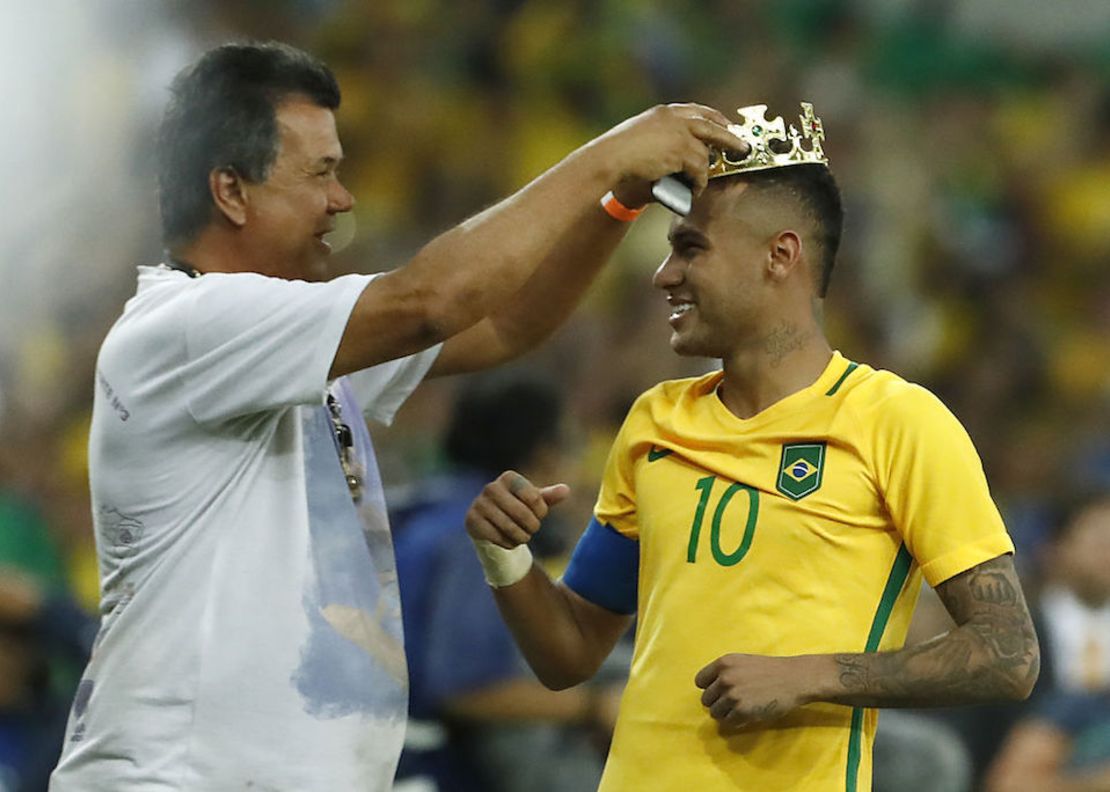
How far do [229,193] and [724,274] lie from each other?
2.56 feet

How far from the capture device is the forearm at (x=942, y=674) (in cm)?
224

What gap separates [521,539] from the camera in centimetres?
248

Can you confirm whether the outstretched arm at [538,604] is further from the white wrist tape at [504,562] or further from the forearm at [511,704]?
the forearm at [511,704]

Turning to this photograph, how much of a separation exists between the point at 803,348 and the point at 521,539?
1.66 ft

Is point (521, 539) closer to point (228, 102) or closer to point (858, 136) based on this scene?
point (228, 102)

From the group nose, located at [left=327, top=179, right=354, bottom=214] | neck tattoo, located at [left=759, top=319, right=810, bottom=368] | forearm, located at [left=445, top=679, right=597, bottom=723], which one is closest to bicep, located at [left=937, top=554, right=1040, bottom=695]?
neck tattoo, located at [left=759, top=319, right=810, bottom=368]

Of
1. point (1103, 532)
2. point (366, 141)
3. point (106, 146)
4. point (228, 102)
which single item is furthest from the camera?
point (366, 141)

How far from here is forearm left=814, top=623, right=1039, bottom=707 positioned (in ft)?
7.34

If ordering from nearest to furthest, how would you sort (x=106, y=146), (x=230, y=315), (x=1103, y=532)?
(x=230, y=315)
(x=1103, y=532)
(x=106, y=146)

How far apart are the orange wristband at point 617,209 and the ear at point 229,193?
57cm

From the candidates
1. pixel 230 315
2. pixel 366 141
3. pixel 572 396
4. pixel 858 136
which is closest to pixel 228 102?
pixel 230 315

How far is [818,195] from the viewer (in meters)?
2.62

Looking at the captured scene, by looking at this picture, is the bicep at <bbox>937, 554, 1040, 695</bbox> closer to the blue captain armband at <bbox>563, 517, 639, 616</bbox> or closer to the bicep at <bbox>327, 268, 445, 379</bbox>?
the blue captain armband at <bbox>563, 517, 639, 616</bbox>

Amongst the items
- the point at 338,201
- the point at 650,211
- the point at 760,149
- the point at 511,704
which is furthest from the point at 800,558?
the point at 650,211
